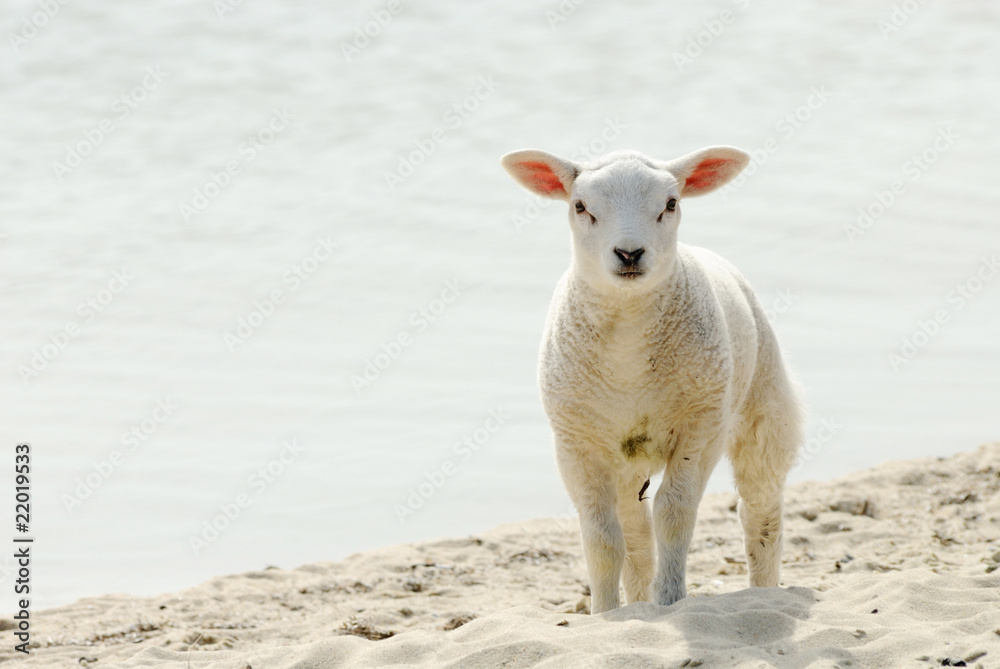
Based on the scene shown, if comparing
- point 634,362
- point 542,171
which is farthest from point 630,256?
point 542,171

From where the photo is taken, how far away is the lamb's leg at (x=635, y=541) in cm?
682

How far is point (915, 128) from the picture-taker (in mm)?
21172

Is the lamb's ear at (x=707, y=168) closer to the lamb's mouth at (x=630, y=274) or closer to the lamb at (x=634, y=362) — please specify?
the lamb at (x=634, y=362)

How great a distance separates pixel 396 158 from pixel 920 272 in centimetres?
859

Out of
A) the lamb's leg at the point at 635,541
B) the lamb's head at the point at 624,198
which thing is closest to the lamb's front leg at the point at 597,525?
the lamb's leg at the point at 635,541

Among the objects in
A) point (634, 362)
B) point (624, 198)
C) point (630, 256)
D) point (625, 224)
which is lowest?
point (634, 362)

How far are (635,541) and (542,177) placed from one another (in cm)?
199

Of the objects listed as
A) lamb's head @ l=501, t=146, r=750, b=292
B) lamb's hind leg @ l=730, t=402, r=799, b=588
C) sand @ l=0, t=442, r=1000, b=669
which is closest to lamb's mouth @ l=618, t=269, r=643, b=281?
lamb's head @ l=501, t=146, r=750, b=292

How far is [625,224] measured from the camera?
5.79 metres

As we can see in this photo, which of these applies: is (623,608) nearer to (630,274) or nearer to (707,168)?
(630,274)

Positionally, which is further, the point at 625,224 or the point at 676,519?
the point at 676,519

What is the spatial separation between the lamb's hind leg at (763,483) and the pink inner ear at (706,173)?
4.25 ft

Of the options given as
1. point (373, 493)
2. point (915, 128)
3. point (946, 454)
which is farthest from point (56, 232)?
point (915, 128)

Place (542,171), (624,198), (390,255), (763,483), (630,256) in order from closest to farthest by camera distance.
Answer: (630,256), (624,198), (542,171), (763,483), (390,255)
